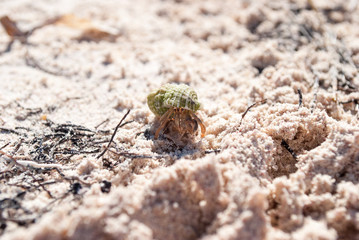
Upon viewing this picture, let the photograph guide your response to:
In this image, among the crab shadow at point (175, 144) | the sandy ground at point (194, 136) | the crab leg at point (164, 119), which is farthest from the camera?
the crab leg at point (164, 119)

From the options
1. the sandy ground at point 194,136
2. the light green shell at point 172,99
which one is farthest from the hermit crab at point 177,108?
the sandy ground at point 194,136

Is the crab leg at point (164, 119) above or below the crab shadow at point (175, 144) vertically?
above

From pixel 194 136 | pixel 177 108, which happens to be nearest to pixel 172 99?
pixel 177 108

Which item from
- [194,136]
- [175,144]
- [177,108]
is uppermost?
[177,108]

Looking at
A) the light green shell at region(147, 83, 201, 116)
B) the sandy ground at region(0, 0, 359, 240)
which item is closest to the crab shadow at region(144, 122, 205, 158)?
Result: the sandy ground at region(0, 0, 359, 240)

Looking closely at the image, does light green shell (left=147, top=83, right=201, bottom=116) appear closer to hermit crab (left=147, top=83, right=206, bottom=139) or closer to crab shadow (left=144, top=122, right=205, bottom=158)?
hermit crab (left=147, top=83, right=206, bottom=139)

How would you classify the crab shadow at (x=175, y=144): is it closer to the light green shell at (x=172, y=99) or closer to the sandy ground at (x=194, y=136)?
the sandy ground at (x=194, y=136)

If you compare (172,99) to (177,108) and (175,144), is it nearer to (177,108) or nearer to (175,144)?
(177,108)

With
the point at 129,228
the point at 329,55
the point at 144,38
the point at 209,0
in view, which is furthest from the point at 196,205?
the point at 209,0
